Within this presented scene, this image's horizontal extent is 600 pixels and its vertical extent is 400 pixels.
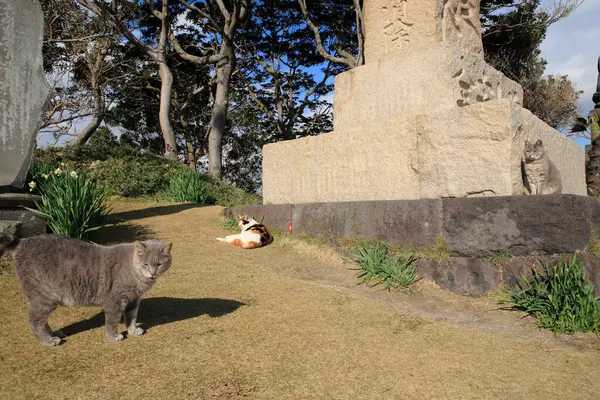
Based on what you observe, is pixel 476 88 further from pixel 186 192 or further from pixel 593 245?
pixel 186 192

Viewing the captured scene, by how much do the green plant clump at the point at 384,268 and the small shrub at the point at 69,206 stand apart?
3364 millimetres

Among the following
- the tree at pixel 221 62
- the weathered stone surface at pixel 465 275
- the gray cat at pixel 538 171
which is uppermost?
the tree at pixel 221 62

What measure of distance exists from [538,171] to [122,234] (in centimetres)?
540

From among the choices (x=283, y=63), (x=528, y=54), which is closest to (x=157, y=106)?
(x=283, y=63)

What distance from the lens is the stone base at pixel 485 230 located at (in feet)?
13.0

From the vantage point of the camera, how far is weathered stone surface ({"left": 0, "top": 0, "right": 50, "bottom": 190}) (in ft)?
15.2

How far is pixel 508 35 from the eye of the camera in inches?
627

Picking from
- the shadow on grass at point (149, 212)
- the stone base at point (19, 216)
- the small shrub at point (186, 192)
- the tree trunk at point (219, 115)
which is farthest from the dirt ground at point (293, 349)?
the tree trunk at point (219, 115)

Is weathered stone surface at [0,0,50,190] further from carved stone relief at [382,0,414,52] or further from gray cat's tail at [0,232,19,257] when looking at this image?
carved stone relief at [382,0,414,52]

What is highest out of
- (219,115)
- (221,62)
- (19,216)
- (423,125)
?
(221,62)

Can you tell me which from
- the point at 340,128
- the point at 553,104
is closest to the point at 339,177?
the point at 340,128

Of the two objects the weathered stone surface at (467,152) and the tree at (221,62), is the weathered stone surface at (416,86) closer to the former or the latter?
the weathered stone surface at (467,152)

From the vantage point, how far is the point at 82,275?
9.18 ft

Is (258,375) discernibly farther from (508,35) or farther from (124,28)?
(508,35)
